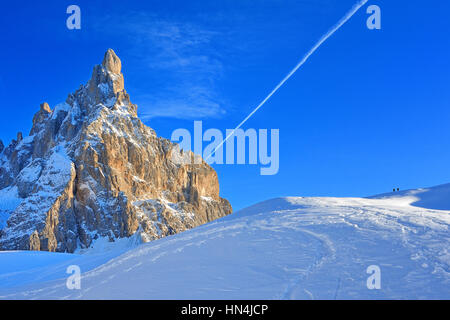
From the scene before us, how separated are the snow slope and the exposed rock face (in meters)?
122

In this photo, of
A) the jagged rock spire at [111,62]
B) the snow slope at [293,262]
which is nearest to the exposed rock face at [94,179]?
the jagged rock spire at [111,62]

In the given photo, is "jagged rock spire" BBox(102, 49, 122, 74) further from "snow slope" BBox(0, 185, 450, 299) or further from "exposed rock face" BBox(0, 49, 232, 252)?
"snow slope" BBox(0, 185, 450, 299)

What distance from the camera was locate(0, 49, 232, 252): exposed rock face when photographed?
424 feet

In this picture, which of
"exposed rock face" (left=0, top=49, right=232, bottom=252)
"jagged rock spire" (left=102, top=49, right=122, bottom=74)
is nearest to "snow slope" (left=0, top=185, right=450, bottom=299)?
"exposed rock face" (left=0, top=49, right=232, bottom=252)

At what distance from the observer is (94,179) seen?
143 metres

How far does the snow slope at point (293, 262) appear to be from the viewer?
25.2ft

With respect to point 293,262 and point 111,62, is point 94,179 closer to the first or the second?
point 111,62

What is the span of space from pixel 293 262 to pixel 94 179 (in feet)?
472

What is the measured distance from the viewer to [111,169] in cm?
14938

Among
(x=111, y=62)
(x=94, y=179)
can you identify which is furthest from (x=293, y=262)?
(x=111, y=62)
